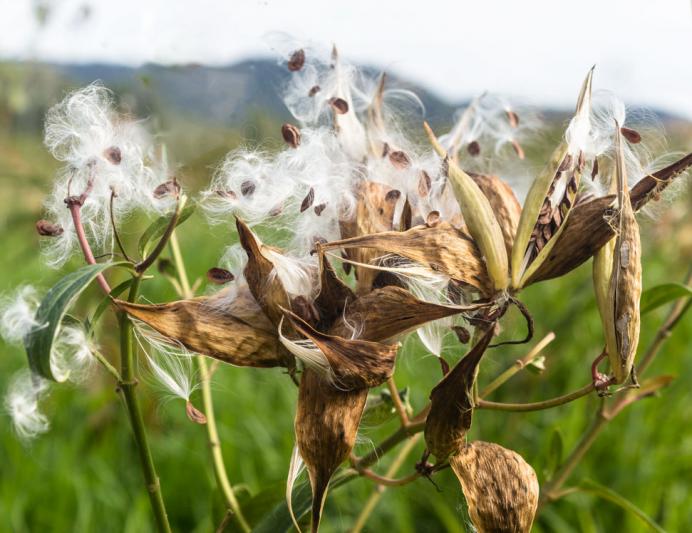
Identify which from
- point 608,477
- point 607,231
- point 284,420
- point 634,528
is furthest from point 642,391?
point 284,420

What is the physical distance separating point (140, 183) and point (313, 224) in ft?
0.48

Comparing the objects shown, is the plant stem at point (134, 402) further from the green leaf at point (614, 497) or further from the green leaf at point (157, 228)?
the green leaf at point (614, 497)

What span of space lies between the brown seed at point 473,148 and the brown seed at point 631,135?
14 centimetres

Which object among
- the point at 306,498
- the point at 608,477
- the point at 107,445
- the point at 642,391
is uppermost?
the point at 306,498

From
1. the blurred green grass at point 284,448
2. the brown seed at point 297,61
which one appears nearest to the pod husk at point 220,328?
the brown seed at point 297,61

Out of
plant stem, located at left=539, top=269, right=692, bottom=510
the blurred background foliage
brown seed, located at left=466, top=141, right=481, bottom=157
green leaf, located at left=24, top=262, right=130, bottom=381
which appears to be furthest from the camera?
the blurred background foliage

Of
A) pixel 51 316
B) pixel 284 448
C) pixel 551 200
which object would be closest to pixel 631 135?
pixel 551 200

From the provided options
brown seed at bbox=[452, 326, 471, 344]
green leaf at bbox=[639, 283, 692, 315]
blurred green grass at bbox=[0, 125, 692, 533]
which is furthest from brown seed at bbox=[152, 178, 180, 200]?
blurred green grass at bbox=[0, 125, 692, 533]

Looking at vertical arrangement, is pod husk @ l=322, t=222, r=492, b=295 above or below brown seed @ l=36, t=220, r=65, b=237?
above

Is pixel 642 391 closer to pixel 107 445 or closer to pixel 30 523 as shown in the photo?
pixel 30 523

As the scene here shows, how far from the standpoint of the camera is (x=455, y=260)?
52 cm

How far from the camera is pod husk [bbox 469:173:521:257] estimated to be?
0.56 metres

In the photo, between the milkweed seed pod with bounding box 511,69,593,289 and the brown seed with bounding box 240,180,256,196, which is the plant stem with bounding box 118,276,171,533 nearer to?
the brown seed with bounding box 240,180,256,196

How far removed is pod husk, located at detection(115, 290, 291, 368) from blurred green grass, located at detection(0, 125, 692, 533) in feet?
3.62
